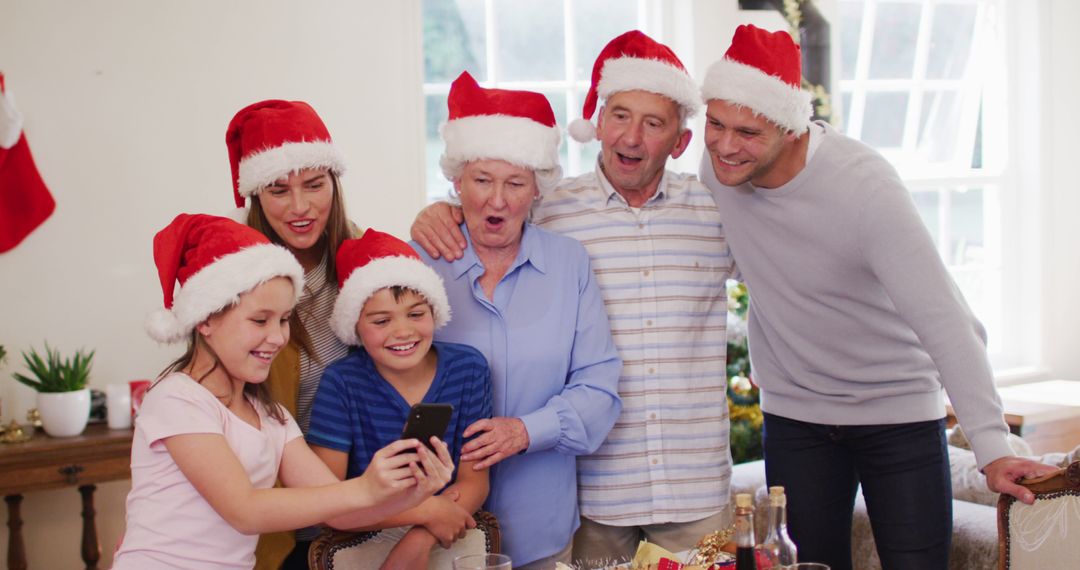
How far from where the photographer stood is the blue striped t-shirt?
6.12 feet

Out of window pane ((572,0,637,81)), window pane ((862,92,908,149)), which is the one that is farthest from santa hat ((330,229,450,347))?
window pane ((862,92,908,149))

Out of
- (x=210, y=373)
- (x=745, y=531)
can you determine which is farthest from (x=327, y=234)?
(x=745, y=531)

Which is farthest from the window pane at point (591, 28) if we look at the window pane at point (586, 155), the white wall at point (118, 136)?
the white wall at point (118, 136)

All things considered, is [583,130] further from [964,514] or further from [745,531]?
[964,514]

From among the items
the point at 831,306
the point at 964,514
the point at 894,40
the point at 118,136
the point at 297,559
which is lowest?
the point at 964,514

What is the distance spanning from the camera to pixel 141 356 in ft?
12.3

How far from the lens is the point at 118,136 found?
3658 millimetres

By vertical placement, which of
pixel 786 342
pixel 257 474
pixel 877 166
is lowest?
pixel 257 474

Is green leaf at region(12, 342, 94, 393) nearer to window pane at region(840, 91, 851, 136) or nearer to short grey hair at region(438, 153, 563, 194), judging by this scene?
short grey hair at region(438, 153, 563, 194)

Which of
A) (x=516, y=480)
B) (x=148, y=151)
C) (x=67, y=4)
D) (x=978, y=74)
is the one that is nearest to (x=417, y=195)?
(x=148, y=151)

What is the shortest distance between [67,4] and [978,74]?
4644 mm

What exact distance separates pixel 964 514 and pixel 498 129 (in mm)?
1915

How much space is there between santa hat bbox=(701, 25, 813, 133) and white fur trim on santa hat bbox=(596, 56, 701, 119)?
0.07 meters

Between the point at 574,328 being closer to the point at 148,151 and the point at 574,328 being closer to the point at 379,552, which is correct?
the point at 379,552
